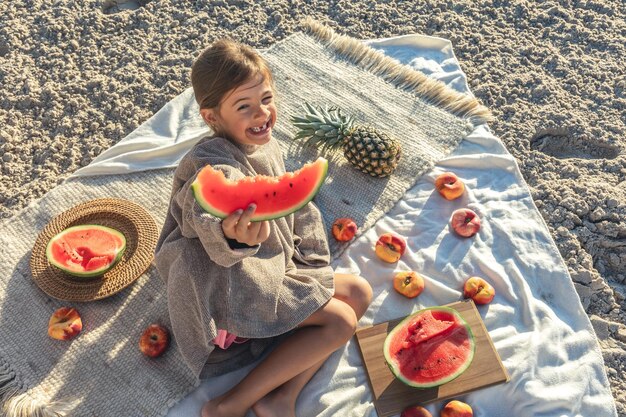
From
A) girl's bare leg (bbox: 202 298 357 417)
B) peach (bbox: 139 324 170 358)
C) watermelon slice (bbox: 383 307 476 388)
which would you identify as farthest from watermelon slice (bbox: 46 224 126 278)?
watermelon slice (bbox: 383 307 476 388)

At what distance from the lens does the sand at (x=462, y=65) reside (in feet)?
11.3

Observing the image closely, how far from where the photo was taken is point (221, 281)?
2.37m

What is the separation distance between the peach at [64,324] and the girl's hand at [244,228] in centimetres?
130

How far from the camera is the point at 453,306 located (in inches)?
116

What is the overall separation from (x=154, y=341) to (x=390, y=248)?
1438 millimetres

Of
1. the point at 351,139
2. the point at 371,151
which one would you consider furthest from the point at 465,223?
the point at 351,139

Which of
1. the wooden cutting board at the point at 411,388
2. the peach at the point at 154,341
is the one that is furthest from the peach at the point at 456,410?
the peach at the point at 154,341

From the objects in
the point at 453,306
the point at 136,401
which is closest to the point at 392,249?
the point at 453,306

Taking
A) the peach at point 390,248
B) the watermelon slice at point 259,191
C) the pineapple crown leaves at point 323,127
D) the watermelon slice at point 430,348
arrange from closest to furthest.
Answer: the watermelon slice at point 259,191, the watermelon slice at point 430,348, the peach at point 390,248, the pineapple crown leaves at point 323,127

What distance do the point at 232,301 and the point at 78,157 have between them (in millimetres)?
2063

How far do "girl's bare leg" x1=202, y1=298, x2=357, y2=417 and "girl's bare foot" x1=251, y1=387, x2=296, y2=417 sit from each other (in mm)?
35

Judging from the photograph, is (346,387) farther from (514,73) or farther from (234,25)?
(234,25)

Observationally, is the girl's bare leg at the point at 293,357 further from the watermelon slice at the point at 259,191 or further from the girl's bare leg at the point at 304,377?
the watermelon slice at the point at 259,191

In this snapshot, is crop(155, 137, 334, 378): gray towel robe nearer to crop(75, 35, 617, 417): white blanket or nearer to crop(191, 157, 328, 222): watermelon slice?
crop(191, 157, 328, 222): watermelon slice
